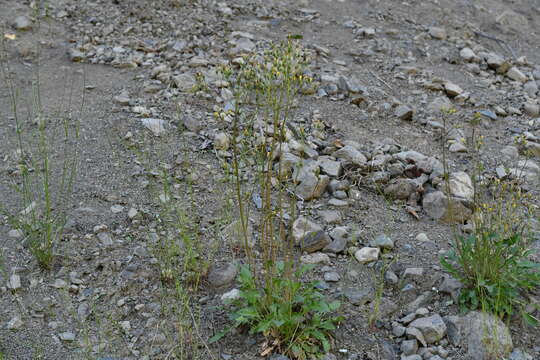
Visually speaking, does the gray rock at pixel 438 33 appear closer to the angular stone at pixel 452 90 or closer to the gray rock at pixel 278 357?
the angular stone at pixel 452 90

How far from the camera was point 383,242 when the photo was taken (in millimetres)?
3186

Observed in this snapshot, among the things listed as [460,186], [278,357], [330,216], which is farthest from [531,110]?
[278,357]

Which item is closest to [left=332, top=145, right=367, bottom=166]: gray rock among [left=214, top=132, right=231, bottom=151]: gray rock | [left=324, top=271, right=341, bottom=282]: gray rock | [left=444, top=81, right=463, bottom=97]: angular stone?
[left=214, top=132, right=231, bottom=151]: gray rock

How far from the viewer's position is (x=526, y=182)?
3852mm

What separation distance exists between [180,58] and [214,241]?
220 centimetres

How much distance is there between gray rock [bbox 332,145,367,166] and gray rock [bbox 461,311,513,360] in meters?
1.30

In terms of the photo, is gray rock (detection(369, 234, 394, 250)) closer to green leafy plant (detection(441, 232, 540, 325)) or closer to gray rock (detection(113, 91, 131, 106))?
green leafy plant (detection(441, 232, 540, 325))

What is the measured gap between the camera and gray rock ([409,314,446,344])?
267cm

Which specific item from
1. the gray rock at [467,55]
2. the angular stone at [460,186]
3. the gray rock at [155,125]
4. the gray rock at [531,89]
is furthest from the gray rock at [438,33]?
the gray rock at [155,125]

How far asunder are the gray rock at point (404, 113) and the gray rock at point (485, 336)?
2064 millimetres

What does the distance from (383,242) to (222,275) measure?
0.92 m

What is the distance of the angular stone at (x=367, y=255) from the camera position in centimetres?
308

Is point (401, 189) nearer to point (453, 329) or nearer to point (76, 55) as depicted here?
point (453, 329)

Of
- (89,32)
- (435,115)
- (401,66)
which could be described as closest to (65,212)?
(89,32)
